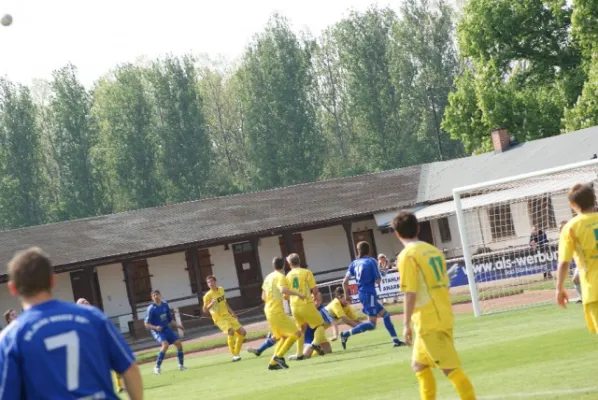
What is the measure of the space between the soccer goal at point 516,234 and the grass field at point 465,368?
2.73 meters

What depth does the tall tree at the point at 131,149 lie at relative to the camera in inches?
3004

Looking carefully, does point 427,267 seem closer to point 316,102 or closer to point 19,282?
point 19,282

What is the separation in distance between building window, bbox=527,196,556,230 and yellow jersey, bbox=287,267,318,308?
16.9 m

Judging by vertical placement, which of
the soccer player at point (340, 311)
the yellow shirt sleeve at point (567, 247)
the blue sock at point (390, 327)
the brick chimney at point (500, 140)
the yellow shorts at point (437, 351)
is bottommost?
the blue sock at point (390, 327)

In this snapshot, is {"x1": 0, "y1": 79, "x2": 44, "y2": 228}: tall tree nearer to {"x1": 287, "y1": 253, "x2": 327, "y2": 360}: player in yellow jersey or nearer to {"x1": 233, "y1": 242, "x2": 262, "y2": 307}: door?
{"x1": 233, "y1": 242, "x2": 262, "y2": 307}: door

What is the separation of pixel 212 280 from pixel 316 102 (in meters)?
60.2

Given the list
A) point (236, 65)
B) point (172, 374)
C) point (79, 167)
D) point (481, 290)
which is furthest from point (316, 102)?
point (172, 374)

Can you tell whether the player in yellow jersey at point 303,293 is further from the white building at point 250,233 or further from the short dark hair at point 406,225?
the white building at point 250,233

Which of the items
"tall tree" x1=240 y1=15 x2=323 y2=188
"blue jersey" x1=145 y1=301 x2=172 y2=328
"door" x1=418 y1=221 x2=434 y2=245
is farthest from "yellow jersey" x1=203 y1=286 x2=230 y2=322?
"tall tree" x1=240 y1=15 x2=323 y2=188

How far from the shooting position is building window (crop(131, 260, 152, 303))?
4359 centimetres

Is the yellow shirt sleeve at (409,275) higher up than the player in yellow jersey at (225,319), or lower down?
higher up

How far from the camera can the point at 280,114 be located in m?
77.4

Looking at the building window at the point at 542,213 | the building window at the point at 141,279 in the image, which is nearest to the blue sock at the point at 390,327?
the building window at the point at 542,213

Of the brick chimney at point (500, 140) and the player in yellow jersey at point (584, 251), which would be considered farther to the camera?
the brick chimney at point (500, 140)
